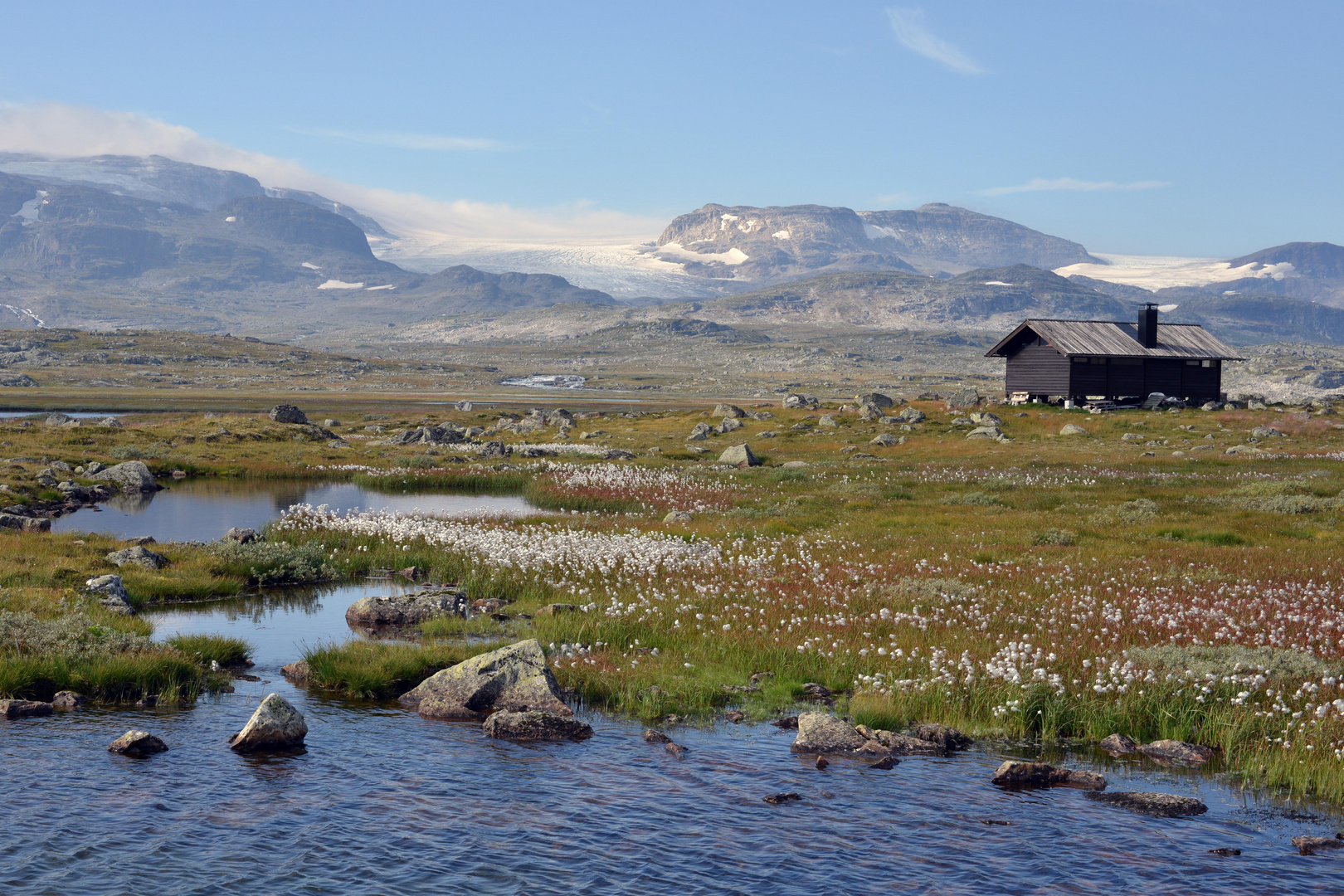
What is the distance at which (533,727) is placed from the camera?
522 inches

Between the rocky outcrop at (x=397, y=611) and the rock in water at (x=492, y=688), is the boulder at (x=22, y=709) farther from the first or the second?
the rocky outcrop at (x=397, y=611)

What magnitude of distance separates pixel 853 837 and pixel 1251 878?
3.72m

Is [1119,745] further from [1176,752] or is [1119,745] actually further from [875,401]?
[875,401]

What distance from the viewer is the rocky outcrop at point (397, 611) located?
2011 cm

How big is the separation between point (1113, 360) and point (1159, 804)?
7486cm

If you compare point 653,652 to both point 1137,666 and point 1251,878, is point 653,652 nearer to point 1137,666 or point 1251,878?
point 1137,666

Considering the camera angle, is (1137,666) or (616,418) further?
(616,418)

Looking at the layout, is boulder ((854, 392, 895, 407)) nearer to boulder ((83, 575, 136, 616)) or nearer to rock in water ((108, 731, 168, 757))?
boulder ((83, 575, 136, 616))

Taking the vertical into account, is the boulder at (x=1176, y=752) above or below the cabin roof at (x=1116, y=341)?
below

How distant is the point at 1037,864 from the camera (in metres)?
9.29

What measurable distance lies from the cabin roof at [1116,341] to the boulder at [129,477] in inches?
2424

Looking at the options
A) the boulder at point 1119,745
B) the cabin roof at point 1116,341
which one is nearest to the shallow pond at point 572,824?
the boulder at point 1119,745

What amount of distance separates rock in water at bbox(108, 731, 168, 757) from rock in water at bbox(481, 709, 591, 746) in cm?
419

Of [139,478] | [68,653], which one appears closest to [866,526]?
[68,653]
